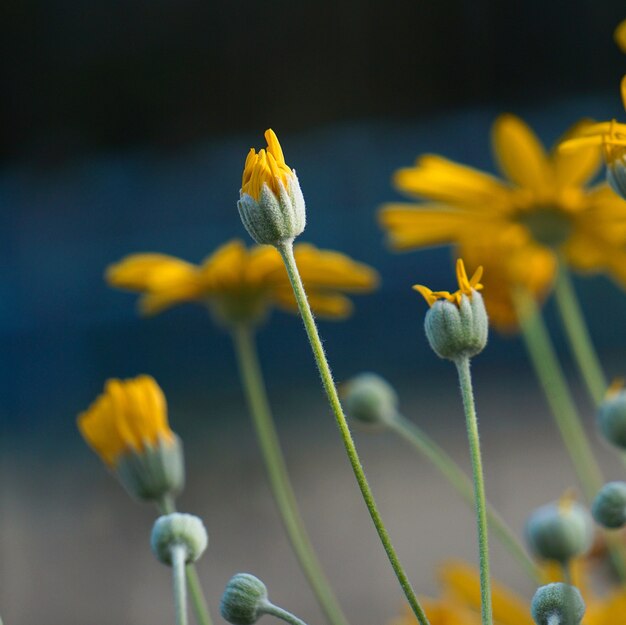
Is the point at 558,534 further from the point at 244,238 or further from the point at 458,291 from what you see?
the point at 244,238

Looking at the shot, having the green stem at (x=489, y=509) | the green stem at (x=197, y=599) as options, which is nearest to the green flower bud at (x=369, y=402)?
the green stem at (x=489, y=509)

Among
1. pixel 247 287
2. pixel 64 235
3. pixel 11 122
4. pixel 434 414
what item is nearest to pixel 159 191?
pixel 64 235

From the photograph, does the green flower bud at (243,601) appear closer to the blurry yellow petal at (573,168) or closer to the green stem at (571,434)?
the green stem at (571,434)

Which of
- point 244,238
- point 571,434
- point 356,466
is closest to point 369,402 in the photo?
point 571,434

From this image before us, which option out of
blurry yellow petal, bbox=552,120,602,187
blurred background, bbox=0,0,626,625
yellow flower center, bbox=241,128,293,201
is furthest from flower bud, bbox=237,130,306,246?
blurred background, bbox=0,0,626,625

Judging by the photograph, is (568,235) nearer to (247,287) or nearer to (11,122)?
(247,287)

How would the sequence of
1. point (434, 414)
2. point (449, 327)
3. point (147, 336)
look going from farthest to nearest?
point (147, 336), point (434, 414), point (449, 327)
